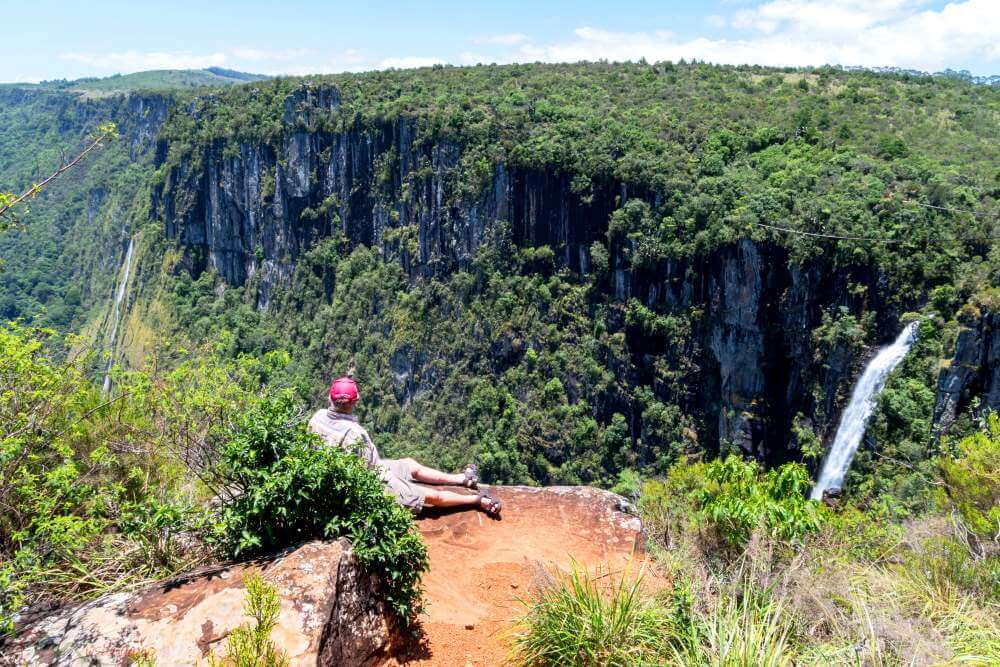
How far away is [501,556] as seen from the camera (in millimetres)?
7051

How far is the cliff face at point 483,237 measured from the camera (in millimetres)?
31484

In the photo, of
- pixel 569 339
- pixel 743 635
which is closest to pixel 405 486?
pixel 743 635

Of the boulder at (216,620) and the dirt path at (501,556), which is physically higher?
the boulder at (216,620)

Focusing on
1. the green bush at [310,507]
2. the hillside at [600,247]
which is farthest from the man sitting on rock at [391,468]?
the hillside at [600,247]

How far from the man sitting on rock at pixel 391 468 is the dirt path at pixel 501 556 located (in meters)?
0.19

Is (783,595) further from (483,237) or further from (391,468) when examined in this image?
(483,237)

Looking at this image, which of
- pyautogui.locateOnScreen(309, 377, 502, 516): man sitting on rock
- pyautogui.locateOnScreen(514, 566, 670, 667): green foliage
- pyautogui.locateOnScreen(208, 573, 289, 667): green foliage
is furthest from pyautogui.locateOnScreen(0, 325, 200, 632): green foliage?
pyautogui.locateOnScreen(514, 566, 670, 667): green foliage

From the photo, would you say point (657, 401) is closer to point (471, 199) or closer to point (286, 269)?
point (471, 199)

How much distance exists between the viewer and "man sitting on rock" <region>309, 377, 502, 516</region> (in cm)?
652

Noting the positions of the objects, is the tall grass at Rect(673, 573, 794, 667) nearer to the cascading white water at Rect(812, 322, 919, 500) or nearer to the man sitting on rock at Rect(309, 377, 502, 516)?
the man sitting on rock at Rect(309, 377, 502, 516)

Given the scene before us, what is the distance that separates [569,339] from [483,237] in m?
10.6

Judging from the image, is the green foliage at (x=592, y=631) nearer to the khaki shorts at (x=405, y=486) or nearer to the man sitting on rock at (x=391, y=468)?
the man sitting on rock at (x=391, y=468)

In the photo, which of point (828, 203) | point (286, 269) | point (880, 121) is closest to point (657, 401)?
point (828, 203)

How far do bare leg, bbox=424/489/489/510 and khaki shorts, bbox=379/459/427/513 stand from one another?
108mm
